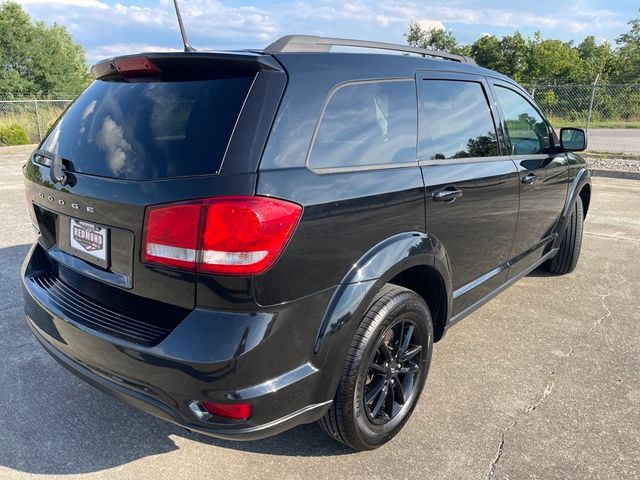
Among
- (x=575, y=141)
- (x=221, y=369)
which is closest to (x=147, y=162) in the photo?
(x=221, y=369)

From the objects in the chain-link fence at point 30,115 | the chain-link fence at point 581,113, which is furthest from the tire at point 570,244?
the chain-link fence at point 30,115

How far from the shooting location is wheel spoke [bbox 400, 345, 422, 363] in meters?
2.49

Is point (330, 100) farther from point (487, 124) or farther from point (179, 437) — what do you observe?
point (179, 437)

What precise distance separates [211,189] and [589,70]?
41.0 meters

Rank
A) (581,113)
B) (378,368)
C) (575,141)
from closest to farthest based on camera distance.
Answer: (378,368), (575,141), (581,113)

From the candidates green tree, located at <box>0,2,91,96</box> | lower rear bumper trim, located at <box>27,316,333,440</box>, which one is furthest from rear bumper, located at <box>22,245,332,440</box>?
green tree, located at <box>0,2,91,96</box>

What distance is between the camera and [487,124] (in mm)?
3207

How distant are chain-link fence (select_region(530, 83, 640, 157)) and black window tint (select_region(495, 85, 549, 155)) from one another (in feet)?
47.7

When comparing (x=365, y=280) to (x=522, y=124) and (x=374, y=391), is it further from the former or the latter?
(x=522, y=124)

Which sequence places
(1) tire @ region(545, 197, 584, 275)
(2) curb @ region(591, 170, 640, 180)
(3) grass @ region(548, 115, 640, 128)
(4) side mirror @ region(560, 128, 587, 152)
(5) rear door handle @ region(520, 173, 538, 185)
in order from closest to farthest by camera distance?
1. (5) rear door handle @ region(520, 173, 538, 185)
2. (4) side mirror @ region(560, 128, 587, 152)
3. (1) tire @ region(545, 197, 584, 275)
4. (2) curb @ region(591, 170, 640, 180)
5. (3) grass @ region(548, 115, 640, 128)

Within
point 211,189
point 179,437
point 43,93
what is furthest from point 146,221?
point 43,93

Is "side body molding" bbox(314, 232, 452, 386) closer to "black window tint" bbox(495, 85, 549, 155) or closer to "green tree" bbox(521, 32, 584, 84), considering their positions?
"black window tint" bbox(495, 85, 549, 155)

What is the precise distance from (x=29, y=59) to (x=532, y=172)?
127 ft

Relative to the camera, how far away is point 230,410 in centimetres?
183
